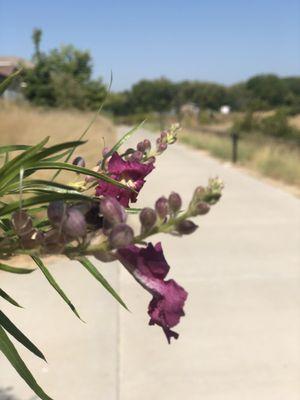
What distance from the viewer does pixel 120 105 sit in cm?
7894

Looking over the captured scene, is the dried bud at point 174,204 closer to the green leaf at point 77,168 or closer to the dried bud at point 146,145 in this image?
the green leaf at point 77,168

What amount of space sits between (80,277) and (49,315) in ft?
3.09

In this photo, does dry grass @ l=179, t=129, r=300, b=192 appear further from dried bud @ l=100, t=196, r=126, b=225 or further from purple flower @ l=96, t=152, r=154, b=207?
dried bud @ l=100, t=196, r=126, b=225

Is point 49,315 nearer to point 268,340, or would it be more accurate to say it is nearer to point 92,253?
point 268,340

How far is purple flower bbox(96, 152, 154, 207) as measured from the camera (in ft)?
4.11

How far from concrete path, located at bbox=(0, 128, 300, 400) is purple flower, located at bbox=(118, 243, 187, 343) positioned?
2403 millimetres

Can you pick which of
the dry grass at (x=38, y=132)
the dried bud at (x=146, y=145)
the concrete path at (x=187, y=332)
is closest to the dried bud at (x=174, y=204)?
the dried bud at (x=146, y=145)

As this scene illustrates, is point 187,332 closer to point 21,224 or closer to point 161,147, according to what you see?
point 161,147

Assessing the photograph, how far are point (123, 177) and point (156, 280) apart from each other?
1.31ft

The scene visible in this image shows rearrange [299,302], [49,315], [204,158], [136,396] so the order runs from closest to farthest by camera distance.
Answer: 1. [136,396]
2. [49,315]
3. [299,302]
4. [204,158]

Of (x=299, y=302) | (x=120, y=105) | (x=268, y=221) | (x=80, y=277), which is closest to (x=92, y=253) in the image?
(x=299, y=302)

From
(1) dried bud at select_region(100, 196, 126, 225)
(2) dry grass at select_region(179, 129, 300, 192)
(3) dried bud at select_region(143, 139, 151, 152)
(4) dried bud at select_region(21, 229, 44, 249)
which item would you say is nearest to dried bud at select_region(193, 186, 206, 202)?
(1) dried bud at select_region(100, 196, 126, 225)

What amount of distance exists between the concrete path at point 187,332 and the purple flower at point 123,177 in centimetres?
218

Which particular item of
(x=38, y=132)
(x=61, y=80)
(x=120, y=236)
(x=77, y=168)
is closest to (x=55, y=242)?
(x=120, y=236)
